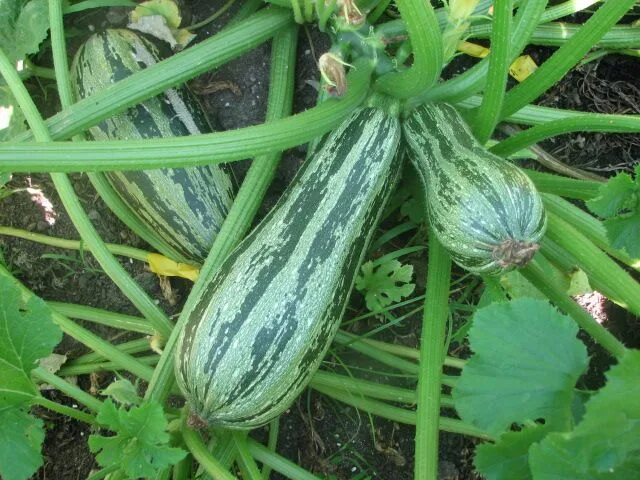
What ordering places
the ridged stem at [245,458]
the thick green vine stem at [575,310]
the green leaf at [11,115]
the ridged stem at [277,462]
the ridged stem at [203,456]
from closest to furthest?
the ridged stem at [203,456] < the thick green vine stem at [575,310] < the ridged stem at [245,458] < the ridged stem at [277,462] < the green leaf at [11,115]

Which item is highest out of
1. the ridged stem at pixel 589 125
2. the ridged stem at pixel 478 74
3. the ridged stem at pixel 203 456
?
the ridged stem at pixel 478 74

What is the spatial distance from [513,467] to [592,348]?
124 centimetres

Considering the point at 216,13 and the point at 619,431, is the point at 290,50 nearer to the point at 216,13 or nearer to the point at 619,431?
the point at 216,13

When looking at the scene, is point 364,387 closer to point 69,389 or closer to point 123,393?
point 123,393

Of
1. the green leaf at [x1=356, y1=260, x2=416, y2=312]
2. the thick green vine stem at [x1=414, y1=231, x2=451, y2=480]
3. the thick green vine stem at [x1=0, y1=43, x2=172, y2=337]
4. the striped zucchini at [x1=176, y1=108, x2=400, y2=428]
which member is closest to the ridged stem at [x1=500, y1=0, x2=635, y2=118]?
the striped zucchini at [x1=176, y1=108, x2=400, y2=428]

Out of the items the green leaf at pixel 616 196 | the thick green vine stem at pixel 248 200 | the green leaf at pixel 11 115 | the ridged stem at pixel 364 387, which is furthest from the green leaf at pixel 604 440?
the green leaf at pixel 11 115

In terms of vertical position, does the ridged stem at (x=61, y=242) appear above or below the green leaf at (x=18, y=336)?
above

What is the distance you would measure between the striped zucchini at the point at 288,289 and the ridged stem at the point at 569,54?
1.12 ft

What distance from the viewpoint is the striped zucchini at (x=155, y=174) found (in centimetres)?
229

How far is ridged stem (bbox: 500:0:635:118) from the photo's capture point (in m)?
1.82

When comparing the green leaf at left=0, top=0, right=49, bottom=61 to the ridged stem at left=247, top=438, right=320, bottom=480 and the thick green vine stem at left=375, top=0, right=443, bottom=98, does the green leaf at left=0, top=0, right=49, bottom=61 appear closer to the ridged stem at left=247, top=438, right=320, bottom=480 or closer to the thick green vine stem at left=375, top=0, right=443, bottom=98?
the thick green vine stem at left=375, top=0, right=443, bottom=98

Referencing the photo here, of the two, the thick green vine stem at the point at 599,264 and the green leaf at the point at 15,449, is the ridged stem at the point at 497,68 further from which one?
the green leaf at the point at 15,449

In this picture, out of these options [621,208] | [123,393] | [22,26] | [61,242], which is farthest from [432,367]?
[22,26]

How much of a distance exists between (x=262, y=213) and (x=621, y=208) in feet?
4.32
